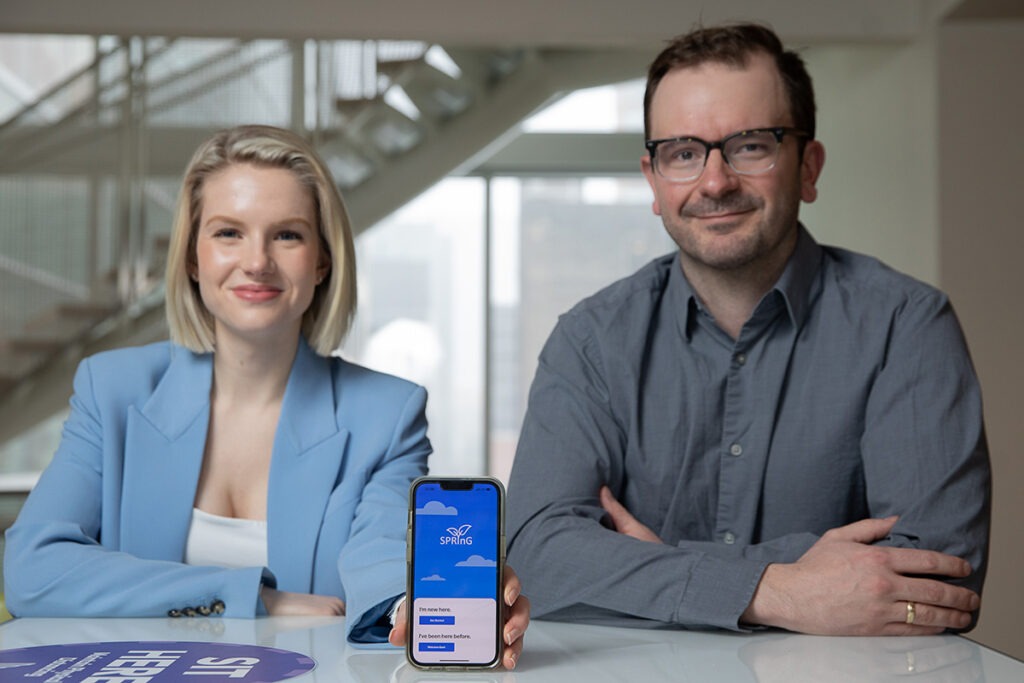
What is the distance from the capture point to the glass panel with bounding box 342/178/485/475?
803cm

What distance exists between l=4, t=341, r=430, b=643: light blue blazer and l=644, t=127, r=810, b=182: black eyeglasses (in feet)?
1.86

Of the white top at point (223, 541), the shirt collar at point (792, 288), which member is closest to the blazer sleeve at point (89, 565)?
the white top at point (223, 541)

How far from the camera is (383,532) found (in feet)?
5.56

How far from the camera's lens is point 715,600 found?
4.59 ft

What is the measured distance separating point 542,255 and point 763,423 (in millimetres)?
6403

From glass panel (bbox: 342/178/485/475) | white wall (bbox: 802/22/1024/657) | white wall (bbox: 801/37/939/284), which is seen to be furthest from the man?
glass panel (bbox: 342/178/485/475)

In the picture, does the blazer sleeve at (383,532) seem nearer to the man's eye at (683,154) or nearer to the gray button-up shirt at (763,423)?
the gray button-up shirt at (763,423)

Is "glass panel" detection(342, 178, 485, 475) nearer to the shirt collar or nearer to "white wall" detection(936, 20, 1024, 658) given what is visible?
"white wall" detection(936, 20, 1024, 658)

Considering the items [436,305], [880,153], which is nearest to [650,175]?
[880,153]

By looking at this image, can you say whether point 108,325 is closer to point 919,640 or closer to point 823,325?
point 823,325

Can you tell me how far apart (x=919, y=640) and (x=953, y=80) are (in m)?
3.42

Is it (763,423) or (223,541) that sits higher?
(763,423)

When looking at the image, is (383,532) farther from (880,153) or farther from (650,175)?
(880,153)

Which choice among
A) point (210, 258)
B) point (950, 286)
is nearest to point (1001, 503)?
point (950, 286)
